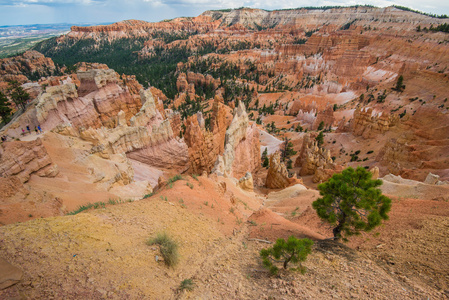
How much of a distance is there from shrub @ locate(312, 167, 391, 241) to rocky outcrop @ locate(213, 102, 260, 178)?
1133cm

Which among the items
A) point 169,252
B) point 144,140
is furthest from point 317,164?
point 169,252

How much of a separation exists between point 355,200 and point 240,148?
60.7ft

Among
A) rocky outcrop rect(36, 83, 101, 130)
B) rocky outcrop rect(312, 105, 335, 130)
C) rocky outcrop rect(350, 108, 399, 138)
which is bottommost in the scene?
rocky outcrop rect(312, 105, 335, 130)

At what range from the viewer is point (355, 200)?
711 centimetres

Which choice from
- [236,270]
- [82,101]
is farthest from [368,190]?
[82,101]

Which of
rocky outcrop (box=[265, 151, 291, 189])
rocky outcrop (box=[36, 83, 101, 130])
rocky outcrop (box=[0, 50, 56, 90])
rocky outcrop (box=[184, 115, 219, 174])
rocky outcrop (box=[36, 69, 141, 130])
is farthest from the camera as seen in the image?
rocky outcrop (box=[0, 50, 56, 90])

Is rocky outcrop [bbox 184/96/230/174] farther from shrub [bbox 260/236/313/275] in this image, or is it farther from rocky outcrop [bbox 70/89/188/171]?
shrub [bbox 260/236/313/275]

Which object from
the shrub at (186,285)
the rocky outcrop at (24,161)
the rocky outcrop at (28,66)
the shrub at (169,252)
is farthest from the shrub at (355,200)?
the rocky outcrop at (28,66)

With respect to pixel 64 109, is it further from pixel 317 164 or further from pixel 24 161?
pixel 317 164

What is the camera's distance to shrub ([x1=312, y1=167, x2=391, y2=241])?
22.7 ft

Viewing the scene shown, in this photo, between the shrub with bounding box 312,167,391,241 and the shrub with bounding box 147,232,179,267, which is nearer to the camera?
the shrub with bounding box 147,232,179,267

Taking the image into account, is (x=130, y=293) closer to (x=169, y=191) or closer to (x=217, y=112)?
(x=169, y=191)

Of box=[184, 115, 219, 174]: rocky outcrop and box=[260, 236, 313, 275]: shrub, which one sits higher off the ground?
box=[260, 236, 313, 275]: shrub

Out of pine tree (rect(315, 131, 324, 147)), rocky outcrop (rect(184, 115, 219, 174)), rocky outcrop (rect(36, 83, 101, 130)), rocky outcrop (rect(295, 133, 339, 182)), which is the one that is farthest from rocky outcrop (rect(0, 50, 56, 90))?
rocky outcrop (rect(295, 133, 339, 182))
